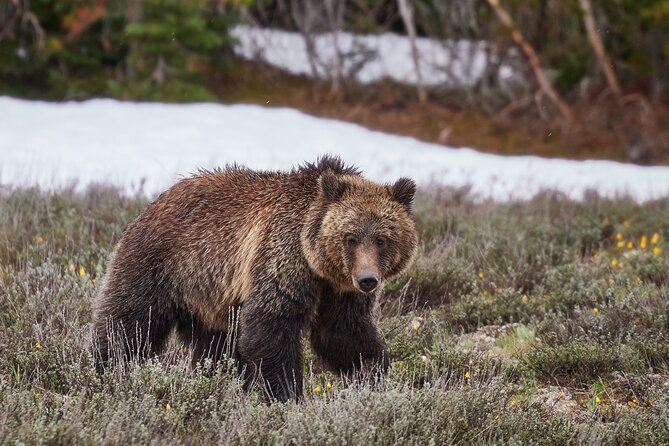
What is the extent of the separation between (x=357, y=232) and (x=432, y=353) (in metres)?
1.15

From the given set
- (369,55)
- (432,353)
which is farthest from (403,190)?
(369,55)

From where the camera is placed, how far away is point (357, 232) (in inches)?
199

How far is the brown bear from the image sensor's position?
16.5 feet

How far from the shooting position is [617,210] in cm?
1097

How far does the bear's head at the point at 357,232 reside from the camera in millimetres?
4992

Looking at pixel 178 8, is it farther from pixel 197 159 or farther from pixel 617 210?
pixel 617 210

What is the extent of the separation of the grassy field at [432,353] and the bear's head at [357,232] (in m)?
0.61

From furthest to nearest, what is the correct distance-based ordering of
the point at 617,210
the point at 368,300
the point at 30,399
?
the point at 617,210 < the point at 368,300 < the point at 30,399

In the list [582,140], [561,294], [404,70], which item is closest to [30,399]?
[561,294]

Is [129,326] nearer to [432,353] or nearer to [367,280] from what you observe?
[367,280]

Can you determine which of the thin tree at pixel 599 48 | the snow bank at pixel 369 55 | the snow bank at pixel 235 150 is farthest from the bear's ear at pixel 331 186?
the snow bank at pixel 369 55

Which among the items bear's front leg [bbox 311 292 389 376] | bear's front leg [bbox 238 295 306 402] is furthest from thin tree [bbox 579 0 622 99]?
bear's front leg [bbox 238 295 306 402]

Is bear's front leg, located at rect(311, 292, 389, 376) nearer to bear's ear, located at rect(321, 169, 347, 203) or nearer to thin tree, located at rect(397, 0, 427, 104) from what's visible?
bear's ear, located at rect(321, 169, 347, 203)

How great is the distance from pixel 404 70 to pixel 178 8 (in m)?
7.53
